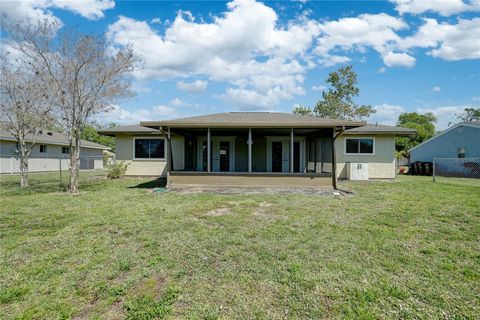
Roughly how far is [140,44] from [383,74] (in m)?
18.9

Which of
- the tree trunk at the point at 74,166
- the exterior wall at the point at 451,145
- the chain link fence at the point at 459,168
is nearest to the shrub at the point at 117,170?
the tree trunk at the point at 74,166

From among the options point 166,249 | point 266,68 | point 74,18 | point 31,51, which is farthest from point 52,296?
point 266,68

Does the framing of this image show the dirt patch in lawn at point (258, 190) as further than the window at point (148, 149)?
No

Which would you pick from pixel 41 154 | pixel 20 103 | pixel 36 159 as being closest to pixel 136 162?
pixel 20 103

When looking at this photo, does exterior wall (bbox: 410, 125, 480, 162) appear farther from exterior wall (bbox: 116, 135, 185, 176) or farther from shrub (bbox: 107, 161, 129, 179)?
shrub (bbox: 107, 161, 129, 179)

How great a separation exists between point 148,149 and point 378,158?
12397mm

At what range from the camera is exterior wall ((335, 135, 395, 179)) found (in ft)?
45.5

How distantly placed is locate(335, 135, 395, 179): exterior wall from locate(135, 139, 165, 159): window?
31.4ft

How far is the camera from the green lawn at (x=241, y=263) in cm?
264

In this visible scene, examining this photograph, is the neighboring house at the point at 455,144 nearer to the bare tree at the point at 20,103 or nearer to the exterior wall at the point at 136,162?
the exterior wall at the point at 136,162

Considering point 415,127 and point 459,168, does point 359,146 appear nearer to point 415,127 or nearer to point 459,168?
point 459,168

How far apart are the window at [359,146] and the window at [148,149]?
9989 millimetres

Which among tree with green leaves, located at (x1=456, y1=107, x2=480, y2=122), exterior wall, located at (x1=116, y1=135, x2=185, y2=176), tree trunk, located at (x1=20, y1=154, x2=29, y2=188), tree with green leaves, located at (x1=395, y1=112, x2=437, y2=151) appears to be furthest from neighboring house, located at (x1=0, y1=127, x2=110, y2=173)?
tree with green leaves, located at (x1=456, y1=107, x2=480, y2=122)

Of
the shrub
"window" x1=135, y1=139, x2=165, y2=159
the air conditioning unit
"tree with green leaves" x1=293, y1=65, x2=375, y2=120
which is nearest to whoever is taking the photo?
the air conditioning unit
